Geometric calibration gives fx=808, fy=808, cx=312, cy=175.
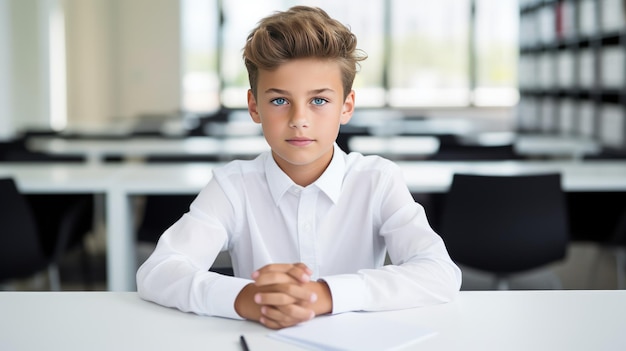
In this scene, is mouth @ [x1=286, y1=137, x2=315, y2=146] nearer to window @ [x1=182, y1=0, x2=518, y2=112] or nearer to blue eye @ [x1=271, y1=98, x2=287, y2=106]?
blue eye @ [x1=271, y1=98, x2=287, y2=106]

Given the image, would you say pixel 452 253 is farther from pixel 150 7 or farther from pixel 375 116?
pixel 150 7

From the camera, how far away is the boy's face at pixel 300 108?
1413 mm

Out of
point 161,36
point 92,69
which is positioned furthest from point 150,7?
point 92,69

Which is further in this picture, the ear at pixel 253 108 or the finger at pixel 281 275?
the ear at pixel 253 108

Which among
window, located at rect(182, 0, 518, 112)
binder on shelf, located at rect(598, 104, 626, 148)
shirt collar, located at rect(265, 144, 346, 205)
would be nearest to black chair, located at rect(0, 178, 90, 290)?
shirt collar, located at rect(265, 144, 346, 205)

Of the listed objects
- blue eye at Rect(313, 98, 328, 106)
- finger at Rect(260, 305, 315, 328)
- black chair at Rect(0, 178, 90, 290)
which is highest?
blue eye at Rect(313, 98, 328, 106)

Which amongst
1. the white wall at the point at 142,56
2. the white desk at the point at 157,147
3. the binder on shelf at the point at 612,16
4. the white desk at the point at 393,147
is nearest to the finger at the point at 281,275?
the white desk at the point at 393,147

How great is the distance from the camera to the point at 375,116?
1073cm

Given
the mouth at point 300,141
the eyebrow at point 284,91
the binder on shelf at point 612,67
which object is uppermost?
the binder on shelf at point 612,67

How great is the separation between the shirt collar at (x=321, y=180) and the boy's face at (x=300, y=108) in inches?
5.1

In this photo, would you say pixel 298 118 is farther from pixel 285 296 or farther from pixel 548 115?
pixel 548 115

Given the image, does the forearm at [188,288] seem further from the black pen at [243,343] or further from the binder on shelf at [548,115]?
the binder on shelf at [548,115]

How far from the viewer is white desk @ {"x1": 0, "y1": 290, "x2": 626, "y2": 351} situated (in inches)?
45.8

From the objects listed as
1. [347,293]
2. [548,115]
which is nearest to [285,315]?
[347,293]
